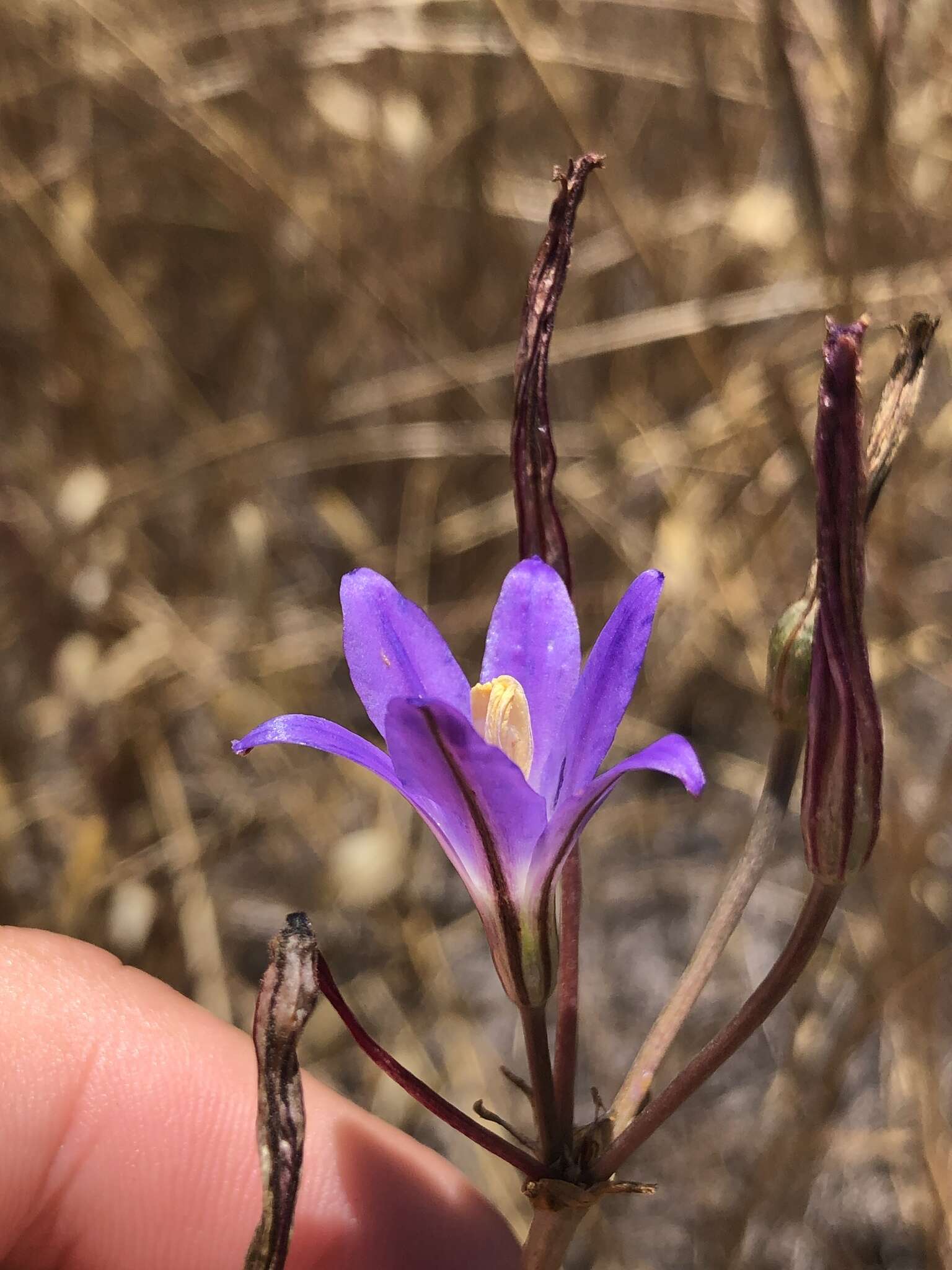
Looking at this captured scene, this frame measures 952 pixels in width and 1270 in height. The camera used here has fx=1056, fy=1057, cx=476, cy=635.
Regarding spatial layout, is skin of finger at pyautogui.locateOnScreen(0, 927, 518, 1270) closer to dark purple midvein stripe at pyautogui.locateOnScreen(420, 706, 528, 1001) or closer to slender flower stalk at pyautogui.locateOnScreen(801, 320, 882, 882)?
dark purple midvein stripe at pyautogui.locateOnScreen(420, 706, 528, 1001)

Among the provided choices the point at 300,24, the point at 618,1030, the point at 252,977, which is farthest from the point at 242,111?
the point at 618,1030

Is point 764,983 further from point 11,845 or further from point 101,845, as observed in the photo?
point 11,845

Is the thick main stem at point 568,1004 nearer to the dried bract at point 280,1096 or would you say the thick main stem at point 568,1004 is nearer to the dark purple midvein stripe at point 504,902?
the dark purple midvein stripe at point 504,902

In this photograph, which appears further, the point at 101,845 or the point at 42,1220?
the point at 101,845

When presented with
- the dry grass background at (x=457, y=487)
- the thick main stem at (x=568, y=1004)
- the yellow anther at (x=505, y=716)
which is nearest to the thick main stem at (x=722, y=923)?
the thick main stem at (x=568, y=1004)

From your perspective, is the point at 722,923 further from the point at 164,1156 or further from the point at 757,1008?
the point at 164,1156

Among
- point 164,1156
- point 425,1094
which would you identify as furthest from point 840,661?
point 164,1156
